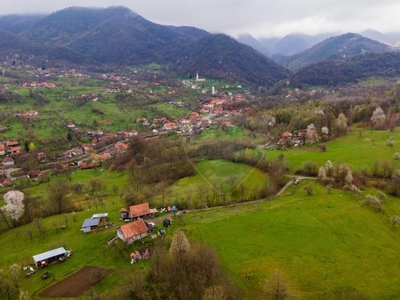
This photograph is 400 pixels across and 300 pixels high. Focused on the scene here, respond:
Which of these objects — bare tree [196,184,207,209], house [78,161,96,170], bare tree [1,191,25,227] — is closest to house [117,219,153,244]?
bare tree [196,184,207,209]

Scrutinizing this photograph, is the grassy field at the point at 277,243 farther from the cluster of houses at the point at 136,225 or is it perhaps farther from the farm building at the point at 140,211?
the farm building at the point at 140,211

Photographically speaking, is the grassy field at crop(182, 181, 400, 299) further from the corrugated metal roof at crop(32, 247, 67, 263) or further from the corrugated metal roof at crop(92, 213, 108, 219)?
the corrugated metal roof at crop(32, 247, 67, 263)

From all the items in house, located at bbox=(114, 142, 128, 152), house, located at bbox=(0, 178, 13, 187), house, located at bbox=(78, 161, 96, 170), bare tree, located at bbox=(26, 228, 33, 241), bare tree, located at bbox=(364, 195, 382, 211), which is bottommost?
house, located at bbox=(78, 161, 96, 170)

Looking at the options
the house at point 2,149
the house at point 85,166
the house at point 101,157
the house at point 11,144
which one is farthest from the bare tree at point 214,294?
the house at point 11,144

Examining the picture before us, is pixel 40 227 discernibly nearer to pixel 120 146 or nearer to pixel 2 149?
pixel 120 146

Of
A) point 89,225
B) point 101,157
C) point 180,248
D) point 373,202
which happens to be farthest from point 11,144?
point 373,202

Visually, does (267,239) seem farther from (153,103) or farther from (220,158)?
(153,103)

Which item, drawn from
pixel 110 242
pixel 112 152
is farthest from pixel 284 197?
pixel 112 152
